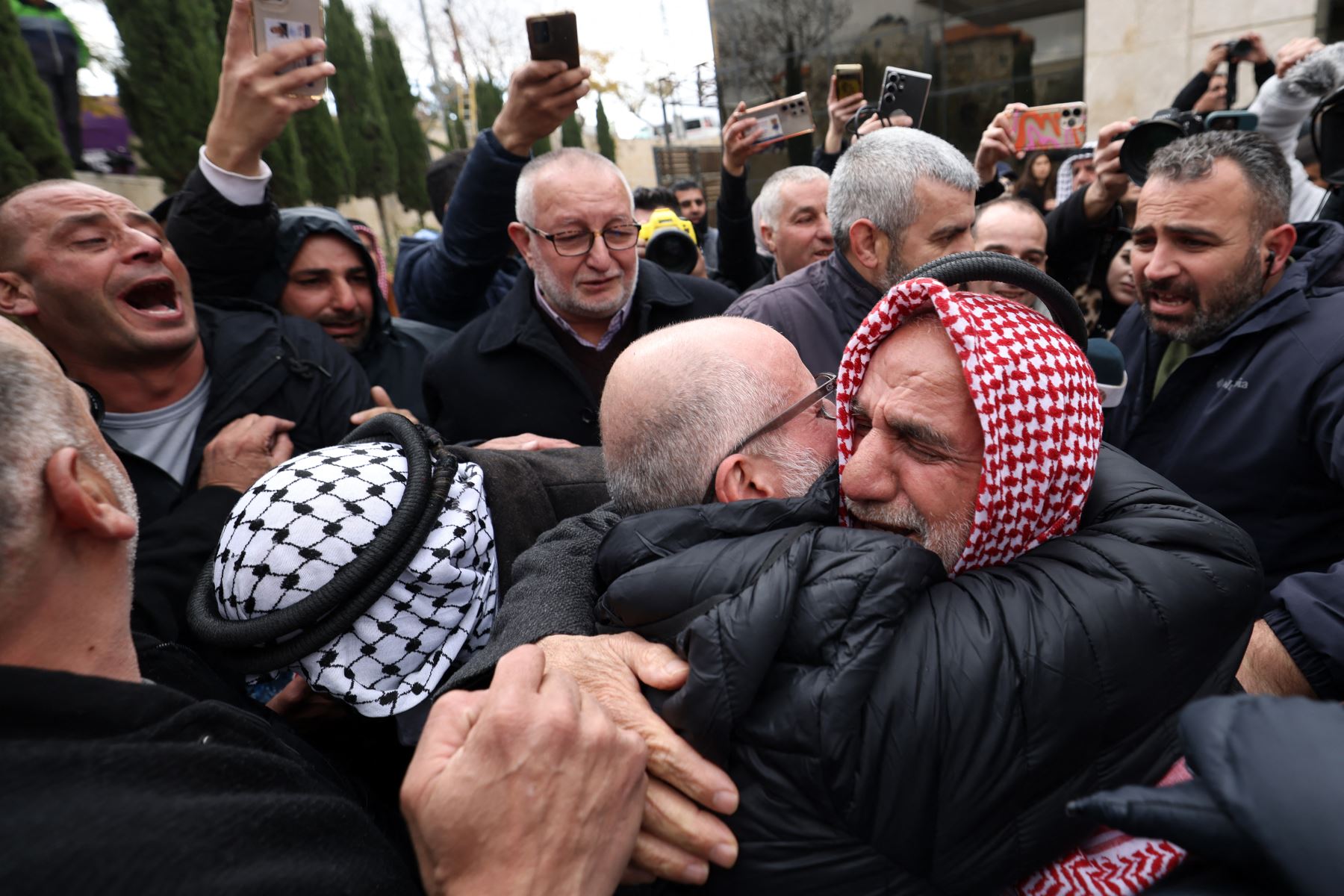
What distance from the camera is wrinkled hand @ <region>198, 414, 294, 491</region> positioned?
2197 millimetres

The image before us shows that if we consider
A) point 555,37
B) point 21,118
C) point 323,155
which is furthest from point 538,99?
point 323,155

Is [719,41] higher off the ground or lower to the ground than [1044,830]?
higher

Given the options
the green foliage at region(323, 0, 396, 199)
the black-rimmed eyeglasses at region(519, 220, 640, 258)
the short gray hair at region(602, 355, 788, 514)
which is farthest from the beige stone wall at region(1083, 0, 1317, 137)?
the green foliage at region(323, 0, 396, 199)

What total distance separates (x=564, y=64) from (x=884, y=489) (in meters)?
2.10

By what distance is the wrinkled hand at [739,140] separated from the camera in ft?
13.8

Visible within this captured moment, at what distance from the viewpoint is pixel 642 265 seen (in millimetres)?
3461

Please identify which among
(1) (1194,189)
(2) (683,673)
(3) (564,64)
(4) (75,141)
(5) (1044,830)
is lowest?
(5) (1044,830)

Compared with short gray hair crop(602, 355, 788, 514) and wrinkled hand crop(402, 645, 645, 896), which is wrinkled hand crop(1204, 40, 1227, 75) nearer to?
Result: short gray hair crop(602, 355, 788, 514)

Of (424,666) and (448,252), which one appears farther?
(448,252)

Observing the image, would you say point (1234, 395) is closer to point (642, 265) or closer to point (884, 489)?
point (884, 489)

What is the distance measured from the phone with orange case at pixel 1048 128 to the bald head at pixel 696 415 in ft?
12.2

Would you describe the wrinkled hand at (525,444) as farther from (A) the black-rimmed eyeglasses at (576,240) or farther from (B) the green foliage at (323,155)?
(B) the green foliage at (323,155)

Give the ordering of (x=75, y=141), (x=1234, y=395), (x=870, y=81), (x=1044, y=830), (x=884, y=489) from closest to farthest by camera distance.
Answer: (x=1044, y=830) → (x=884, y=489) → (x=1234, y=395) → (x=75, y=141) → (x=870, y=81)

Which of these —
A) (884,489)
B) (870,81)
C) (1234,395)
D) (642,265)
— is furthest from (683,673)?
(870,81)
